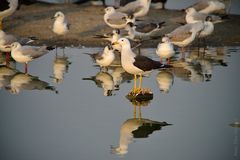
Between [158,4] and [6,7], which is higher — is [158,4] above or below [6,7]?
above

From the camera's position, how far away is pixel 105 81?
13945 millimetres

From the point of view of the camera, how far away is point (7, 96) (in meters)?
12.9

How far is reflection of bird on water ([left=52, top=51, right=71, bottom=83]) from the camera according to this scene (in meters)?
14.1

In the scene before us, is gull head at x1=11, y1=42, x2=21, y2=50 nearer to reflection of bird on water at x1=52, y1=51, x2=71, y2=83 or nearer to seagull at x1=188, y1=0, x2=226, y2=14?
reflection of bird on water at x1=52, y1=51, x2=71, y2=83

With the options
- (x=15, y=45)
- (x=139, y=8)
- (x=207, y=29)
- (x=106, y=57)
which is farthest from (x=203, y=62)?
(x=15, y=45)

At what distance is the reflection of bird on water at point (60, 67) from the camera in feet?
46.2

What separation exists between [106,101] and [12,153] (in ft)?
9.29

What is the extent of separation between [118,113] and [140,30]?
5.61 metres

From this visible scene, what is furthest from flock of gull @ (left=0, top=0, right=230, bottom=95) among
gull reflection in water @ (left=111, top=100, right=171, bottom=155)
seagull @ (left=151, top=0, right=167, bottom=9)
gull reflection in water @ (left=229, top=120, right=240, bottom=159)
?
gull reflection in water @ (left=229, top=120, right=240, bottom=159)

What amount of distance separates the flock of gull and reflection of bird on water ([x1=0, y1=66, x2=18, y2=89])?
0.91ft

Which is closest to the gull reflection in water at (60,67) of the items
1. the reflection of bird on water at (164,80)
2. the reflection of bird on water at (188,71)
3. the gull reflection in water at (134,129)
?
the reflection of bird on water at (164,80)

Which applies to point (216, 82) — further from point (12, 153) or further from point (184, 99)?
point (12, 153)

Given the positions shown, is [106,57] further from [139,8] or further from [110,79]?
[139,8]

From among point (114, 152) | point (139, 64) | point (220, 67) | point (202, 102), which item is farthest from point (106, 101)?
point (220, 67)
